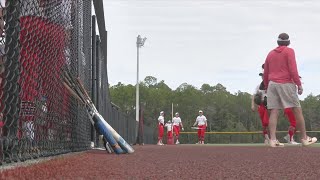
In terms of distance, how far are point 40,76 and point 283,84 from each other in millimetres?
4821

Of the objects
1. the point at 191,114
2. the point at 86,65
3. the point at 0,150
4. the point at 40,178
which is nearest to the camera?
the point at 40,178

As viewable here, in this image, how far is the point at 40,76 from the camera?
4.16m

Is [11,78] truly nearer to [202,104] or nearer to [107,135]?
[107,135]

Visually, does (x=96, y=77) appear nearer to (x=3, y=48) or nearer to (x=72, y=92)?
(x=72, y=92)

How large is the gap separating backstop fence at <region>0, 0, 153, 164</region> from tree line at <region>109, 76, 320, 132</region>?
75.6 metres

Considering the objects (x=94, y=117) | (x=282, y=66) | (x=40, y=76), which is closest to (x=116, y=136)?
(x=94, y=117)

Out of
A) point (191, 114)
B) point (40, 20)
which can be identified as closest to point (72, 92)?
point (40, 20)

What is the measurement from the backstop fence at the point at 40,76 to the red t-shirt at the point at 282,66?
2960mm

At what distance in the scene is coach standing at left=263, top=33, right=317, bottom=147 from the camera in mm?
8016

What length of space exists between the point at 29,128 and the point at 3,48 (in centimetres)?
80

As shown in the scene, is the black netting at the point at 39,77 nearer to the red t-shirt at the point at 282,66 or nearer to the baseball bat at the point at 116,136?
the baseball bat at the point at 116,136

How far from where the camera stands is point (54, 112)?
483 cm

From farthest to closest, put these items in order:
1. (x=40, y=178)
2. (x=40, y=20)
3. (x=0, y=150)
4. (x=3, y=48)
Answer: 1. (x=40, y=20)
2. (x=3, y=48)
3. (x=0, y=150)
4. (x=40, y=178)

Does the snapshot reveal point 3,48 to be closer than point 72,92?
Yes
